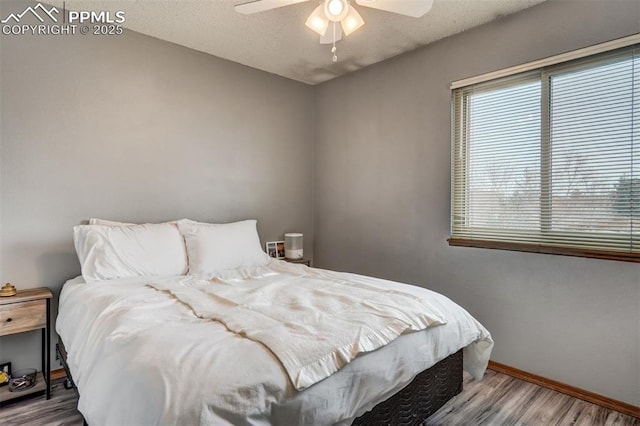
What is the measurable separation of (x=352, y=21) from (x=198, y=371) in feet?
6.56

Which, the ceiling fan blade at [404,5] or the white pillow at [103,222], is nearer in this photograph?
the ceiling fan blade at [404,5]

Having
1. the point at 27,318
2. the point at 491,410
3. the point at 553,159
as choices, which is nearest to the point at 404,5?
the point at 553,159

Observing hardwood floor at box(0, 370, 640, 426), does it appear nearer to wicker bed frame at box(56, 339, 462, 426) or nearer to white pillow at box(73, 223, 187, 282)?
wicker bed frame at box(56, 339, 462, 426)

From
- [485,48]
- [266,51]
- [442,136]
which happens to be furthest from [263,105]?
[485,48]

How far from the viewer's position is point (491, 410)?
208 centimetres

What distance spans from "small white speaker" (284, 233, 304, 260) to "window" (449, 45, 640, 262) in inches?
60.7

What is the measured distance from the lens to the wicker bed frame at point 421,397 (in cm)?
144

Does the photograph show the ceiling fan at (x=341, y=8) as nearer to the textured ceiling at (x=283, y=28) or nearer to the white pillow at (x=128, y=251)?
the textured ceiling at (x=283, y=28)

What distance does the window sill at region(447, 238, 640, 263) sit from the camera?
6.73 ft

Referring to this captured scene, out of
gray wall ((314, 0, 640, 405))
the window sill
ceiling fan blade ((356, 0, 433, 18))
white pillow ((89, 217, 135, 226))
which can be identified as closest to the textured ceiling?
gray wall ((314, 0, 640, 405))

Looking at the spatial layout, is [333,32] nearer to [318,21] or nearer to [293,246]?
[318,21]

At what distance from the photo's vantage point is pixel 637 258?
1991 mm

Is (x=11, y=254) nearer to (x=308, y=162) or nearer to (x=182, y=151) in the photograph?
(x=182, y=151)

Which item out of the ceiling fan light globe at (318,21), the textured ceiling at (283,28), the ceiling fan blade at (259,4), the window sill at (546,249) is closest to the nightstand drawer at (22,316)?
the textured ceiling at (283,28)
